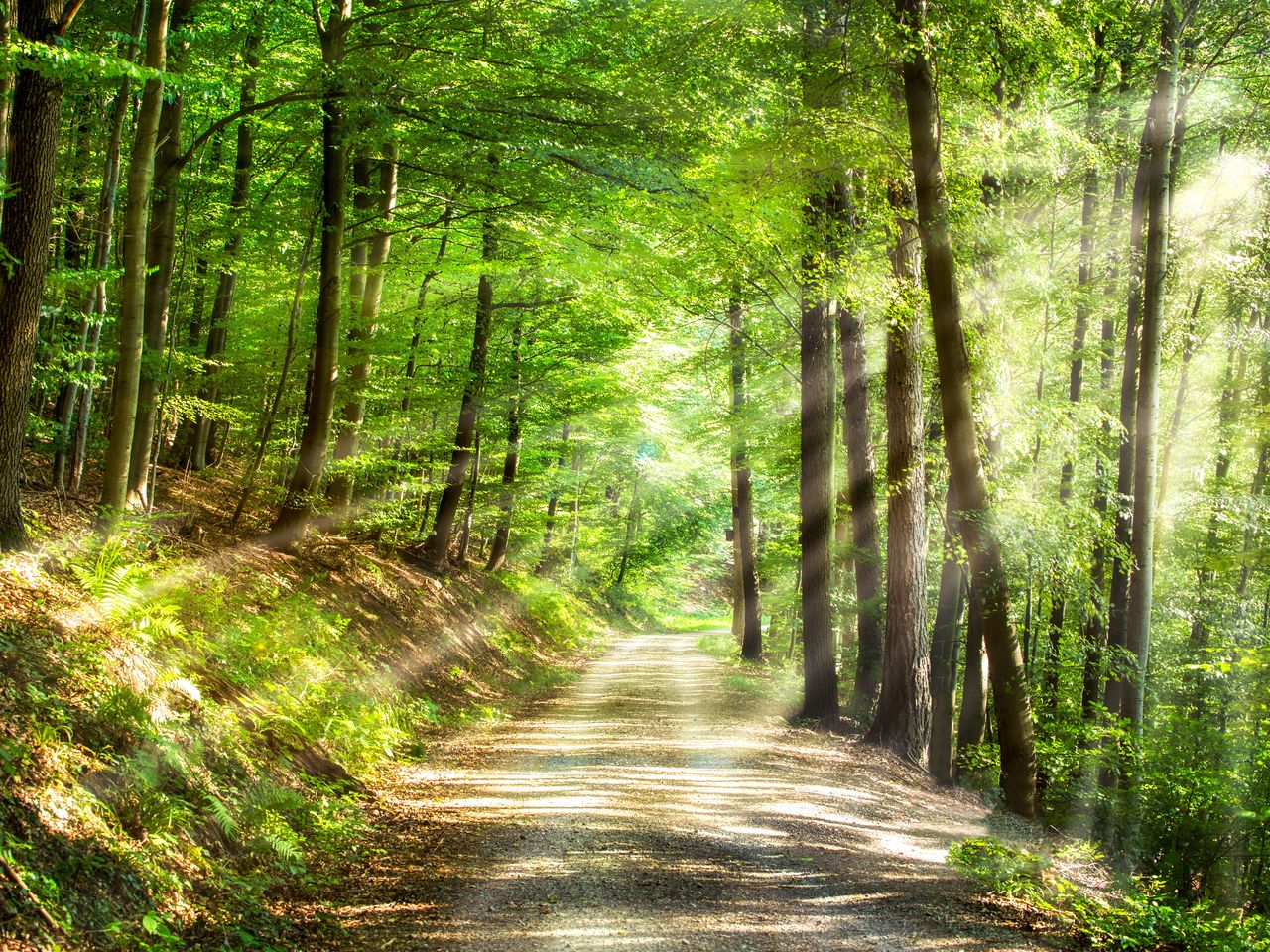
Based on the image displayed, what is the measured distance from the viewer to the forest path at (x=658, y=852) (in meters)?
4.97

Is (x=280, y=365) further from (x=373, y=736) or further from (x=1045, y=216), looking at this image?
(x=1045, y=216)

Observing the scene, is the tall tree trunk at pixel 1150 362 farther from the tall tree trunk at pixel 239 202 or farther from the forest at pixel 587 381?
the tall tree trunk at pixel 239 202

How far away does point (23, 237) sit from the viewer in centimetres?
615

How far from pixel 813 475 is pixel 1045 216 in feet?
24.5

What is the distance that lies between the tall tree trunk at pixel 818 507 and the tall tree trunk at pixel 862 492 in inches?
29.7

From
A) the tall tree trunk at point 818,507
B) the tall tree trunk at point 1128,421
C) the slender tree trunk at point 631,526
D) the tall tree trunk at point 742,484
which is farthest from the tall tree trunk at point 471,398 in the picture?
the slender tree trunk at point 631,526

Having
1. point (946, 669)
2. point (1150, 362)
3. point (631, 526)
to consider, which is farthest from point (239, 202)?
point (631, 526)

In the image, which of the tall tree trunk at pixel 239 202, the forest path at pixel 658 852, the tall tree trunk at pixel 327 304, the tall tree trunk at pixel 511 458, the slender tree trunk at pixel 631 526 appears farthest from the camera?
the slender tree trunk at pixel 631 526

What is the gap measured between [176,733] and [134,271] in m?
4.27

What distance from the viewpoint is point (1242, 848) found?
8859 mm

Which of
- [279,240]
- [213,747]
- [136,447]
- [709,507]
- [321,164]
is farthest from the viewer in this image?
[709,507]

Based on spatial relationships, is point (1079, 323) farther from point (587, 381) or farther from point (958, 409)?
point (958, 409)

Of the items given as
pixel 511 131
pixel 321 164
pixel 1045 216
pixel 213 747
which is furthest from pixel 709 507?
pixel 213 747

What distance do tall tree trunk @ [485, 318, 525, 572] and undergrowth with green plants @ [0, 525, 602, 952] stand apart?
737cm
